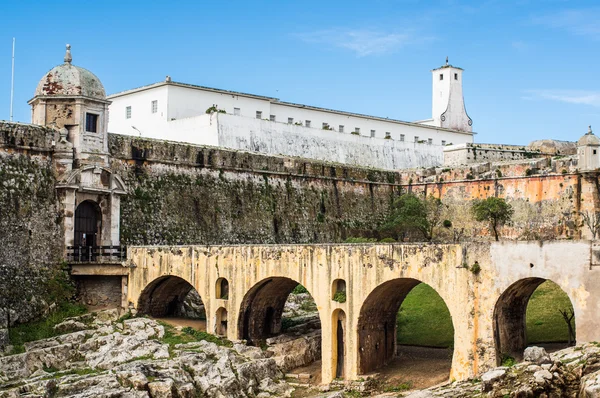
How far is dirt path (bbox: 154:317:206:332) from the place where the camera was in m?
37.6

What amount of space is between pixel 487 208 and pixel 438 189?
5839 millimetres

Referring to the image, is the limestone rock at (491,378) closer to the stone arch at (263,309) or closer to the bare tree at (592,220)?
the stone arch at (263,309)

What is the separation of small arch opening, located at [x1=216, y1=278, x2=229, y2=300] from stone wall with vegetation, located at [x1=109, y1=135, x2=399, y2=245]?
7650mm

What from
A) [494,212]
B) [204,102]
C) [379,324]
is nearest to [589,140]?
[494,212]

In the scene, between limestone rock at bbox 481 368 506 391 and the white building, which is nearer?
limestone rock at bbox 481 368 506 391

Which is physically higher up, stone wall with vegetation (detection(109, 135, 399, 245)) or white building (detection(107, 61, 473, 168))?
white building (detection(107, 61, 473, 168))

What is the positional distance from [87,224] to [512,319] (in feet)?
70.0

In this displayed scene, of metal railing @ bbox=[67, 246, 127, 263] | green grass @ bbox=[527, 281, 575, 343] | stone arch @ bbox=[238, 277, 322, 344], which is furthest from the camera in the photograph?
metal railing @ bbox=[67, 246, 127, 263]

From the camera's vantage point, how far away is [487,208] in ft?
165

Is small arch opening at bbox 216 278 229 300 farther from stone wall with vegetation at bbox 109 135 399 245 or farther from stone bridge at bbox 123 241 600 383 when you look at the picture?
stone wall with vegetation at bbox 109 135 399 245

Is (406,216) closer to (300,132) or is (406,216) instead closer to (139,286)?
(300,132)

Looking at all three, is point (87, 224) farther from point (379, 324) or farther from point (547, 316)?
point (547, 316)

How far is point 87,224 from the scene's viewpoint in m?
42.0

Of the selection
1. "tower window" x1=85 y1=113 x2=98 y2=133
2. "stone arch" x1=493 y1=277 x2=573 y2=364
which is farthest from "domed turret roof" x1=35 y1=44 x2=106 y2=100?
"stone arch" x1=493 y1=277 x2=573 y2=364
